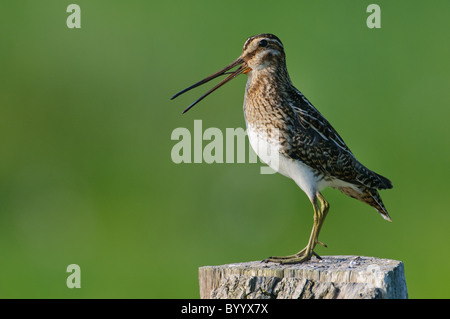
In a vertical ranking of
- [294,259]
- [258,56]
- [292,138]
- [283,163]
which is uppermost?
[258,56]

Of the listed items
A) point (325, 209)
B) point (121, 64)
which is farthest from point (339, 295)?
point (121, 64)

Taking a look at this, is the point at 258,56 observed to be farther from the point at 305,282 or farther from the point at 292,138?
the point at 305,282

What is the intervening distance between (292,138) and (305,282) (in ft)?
4.71

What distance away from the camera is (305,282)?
18.9 ft

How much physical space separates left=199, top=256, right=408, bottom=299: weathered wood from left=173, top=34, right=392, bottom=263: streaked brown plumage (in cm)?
68

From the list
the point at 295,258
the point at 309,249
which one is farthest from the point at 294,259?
the point at 309,249

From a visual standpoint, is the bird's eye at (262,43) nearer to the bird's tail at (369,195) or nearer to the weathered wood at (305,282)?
the bird's tail at (369,195)

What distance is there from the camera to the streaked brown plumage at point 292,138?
684cm

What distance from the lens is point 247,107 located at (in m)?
7.17

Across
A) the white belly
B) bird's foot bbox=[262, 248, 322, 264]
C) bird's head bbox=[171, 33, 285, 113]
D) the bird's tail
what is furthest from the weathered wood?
bird's head bbox=[171, 33, 285, 113]

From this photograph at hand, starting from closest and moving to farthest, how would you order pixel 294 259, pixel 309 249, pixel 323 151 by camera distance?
pixel 294 259
pixel 309 249
pixel 323 151

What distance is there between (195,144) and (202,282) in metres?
4.50

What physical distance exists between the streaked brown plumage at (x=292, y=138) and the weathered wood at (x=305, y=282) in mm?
680

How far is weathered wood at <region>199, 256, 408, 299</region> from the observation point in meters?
5.66
